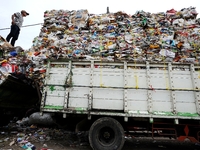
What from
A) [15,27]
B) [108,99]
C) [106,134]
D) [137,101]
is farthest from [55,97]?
[15,27]

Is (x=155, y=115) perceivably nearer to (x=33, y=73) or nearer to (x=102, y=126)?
(x=102, y=126)

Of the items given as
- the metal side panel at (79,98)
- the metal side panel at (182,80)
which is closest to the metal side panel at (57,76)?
the metal side panel at (79,98)

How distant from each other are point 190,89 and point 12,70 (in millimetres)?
4581

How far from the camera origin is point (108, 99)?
375cm

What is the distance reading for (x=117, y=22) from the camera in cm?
620

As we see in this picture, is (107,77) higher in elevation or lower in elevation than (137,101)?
higher

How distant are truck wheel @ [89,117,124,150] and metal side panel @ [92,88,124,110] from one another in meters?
0.27

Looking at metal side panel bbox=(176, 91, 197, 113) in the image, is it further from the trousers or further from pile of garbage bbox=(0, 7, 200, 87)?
the trousers

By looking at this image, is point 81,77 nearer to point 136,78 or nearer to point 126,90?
point 126,90

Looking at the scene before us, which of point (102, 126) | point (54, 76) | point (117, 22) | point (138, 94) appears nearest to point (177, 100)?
point (138, 94)

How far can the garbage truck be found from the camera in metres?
3.62

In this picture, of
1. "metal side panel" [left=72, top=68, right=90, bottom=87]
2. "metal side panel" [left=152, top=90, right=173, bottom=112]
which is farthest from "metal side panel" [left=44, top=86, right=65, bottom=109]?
"metal side panel" [left=152, top=90, right=173, bottom=112]

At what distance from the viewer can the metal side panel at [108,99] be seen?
3.72 m

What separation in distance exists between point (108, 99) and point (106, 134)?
740mm
